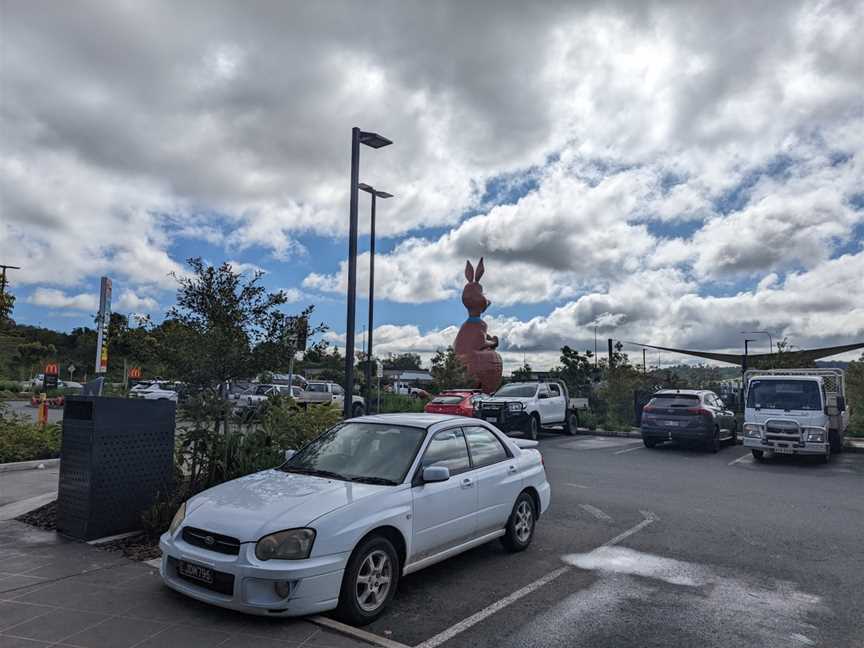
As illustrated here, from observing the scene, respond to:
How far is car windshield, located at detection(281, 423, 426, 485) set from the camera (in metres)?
5.08

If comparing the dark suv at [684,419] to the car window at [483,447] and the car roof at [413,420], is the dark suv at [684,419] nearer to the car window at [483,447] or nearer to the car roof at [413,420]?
the car window at [483,447]

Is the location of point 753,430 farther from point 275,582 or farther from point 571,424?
point 275,582

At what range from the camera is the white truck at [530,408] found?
17938mm

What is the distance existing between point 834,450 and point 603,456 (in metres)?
6.29

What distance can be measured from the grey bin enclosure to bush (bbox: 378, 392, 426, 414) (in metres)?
20.0

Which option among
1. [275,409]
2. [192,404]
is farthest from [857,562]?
[192,404]

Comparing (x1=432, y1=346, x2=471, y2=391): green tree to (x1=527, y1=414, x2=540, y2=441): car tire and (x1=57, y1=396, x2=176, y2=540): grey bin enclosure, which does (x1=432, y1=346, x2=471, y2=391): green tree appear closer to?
(x1=527, y1=414, x2=540, y2=441): car tire

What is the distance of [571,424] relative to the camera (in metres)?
20.7

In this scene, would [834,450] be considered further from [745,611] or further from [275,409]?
[275,409]

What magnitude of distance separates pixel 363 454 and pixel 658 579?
292cm

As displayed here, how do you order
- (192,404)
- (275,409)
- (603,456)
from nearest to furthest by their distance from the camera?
1. (192,404)
2. (275,409)
3. (603,456)

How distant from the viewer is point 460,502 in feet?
17.5

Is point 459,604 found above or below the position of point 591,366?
below

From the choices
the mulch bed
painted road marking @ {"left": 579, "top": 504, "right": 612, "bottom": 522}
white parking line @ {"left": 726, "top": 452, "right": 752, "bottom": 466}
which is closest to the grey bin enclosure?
the mulch bed
